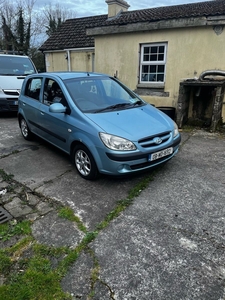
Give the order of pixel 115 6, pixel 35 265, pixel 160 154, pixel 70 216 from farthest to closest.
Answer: pixel 115 6
pixel 160 154
pixel 70 216
pixel 35 265

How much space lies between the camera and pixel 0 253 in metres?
2.40

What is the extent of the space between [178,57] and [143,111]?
435 cm

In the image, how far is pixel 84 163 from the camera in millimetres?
3846

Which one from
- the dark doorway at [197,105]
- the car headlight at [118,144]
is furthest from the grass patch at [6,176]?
the dark doorway at [197,105]

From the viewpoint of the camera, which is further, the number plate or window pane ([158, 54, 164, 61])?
window pane ([158, 54, 164, 61])

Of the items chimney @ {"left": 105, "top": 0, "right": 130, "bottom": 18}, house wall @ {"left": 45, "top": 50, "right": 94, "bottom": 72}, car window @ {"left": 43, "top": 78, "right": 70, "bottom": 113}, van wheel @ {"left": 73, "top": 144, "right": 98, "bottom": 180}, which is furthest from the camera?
house wall @ {"left": 45, "top": 50, "right": 94, "bottom": 72}

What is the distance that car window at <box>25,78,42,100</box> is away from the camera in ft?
16.4

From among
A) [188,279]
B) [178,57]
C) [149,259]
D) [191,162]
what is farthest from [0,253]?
[178,57]

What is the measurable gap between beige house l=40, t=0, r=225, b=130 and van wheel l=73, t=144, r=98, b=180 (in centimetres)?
418

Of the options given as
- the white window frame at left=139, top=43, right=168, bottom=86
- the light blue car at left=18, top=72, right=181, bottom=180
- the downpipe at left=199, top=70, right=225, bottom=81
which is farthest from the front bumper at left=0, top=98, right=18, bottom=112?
the downpipe at left=199, top=70, right=225, bottom=81

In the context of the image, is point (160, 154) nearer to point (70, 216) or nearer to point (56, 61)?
point (70, 216)

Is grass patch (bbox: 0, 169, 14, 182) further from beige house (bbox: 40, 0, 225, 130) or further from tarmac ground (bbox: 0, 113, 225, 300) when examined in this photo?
beige house (bbox: 40, 0, 225, 130)

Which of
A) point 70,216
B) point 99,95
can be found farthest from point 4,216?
point 99,95

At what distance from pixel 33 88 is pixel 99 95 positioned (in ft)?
6.21
